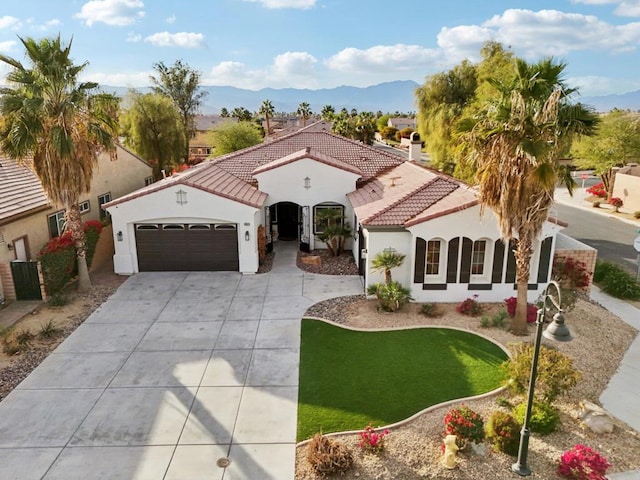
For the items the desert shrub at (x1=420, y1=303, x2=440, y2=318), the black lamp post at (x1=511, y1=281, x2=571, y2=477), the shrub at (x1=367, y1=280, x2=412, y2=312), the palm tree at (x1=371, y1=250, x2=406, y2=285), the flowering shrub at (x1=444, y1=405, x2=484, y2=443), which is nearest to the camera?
the black lamp post at (x1=511, y1=281, x2=571, y2=477)

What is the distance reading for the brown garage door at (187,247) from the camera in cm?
2125

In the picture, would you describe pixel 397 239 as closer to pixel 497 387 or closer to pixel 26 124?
pixel 497 387

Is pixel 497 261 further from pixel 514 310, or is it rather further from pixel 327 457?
pixel 327 457

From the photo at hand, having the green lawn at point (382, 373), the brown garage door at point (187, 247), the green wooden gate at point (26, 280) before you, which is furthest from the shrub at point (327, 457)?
the green wooden gate at point (26, 280)

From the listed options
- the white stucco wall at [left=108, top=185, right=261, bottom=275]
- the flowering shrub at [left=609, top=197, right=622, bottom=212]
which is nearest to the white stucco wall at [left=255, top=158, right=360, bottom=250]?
the white stucco wall at [left=108, top=185, right=261, bottom=275]

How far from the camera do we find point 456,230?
1714cm

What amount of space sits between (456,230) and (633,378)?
699cm

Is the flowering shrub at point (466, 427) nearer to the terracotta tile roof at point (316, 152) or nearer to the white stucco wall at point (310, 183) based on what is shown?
the white stucco wall at point (310, 183)

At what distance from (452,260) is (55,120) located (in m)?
15.3

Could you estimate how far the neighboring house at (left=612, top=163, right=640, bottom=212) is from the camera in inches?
1430

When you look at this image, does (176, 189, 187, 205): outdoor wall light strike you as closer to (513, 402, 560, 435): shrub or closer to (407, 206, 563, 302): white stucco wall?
(407, 206, 563, 302): white stucco wall

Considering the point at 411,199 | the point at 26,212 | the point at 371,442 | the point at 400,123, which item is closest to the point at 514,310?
the point at 411,199

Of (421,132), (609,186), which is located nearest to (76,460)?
(421,132)

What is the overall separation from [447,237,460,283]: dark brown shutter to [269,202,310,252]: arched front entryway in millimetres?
9641
